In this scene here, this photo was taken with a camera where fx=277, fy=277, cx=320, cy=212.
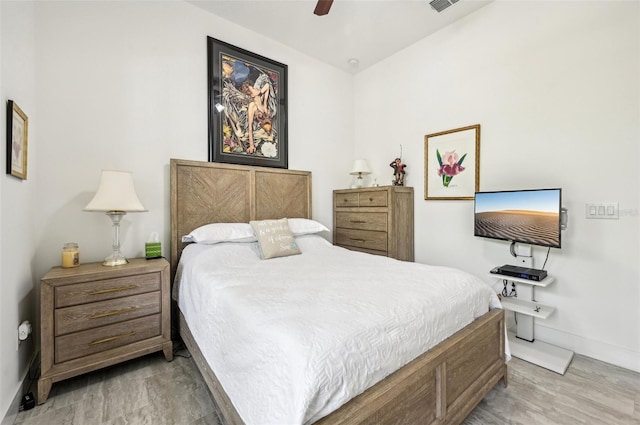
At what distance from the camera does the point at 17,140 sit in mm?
1589

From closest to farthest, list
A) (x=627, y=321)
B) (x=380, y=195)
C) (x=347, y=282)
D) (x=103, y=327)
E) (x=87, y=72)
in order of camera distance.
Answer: (x=347, y=282), (x=103, y=327), (x=627, y=321), (x=87, y=72), (x=380, y=195)

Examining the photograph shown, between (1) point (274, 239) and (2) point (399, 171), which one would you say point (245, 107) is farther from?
(2) point (399, 171)

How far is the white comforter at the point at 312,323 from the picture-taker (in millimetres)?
873

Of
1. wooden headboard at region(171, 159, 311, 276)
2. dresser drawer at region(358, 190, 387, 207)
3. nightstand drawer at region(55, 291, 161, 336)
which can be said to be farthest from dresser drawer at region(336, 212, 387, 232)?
nightstand drawer at region(55, 291, 161, 336)

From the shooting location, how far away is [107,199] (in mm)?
1885

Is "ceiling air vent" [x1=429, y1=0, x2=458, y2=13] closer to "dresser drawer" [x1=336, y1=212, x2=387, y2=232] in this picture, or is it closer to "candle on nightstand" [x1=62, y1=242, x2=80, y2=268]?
"dresser drawer" [x1=336, y1=212, x2=387, y2=232]

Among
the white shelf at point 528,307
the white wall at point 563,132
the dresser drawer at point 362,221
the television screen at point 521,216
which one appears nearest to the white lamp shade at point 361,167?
the dresser drawer at point 362,221

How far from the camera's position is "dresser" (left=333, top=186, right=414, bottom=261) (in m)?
2.95

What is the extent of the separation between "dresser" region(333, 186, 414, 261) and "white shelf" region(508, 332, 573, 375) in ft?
3.99

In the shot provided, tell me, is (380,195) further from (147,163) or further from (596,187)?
(147,163)

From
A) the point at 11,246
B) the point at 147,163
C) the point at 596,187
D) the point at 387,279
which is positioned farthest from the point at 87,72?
the point at 596,187

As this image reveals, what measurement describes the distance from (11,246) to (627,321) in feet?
12.8

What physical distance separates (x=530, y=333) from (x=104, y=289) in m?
3.20

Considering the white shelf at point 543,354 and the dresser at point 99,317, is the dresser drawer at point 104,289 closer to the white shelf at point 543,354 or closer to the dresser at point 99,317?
the dresser at point 99,317
